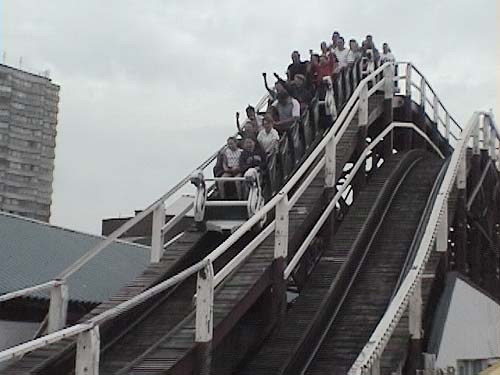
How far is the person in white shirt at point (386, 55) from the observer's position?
1861 centimetres

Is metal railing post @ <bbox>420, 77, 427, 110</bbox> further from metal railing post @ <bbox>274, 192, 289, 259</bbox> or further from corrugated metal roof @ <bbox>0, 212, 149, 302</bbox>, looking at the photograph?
metal railing post @ <bbox>274, 192, 289, 259</bbox>

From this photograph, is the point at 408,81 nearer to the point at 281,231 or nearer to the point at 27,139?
the point at 281,231

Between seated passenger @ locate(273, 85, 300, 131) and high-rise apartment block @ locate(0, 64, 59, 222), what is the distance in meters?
32.1

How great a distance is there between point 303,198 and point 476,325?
2.83 m

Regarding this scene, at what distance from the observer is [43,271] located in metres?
12.8

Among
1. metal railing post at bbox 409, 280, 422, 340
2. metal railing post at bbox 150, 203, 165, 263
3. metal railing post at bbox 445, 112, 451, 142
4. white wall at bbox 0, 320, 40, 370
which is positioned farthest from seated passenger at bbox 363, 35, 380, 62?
metal railing post at bbox 409, 280, 422, 340

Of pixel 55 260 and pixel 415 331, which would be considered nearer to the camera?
pixel 415 331

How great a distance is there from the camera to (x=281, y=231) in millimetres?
9828

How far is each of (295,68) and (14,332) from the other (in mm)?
6879

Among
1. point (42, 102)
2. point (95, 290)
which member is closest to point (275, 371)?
point (95, 290)

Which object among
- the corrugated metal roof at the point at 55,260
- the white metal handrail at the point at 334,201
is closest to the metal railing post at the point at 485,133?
the white metal handrail at the point at 334,201

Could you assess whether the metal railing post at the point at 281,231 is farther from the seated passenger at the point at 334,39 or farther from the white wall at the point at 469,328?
the seated passenger at the point at 334,39

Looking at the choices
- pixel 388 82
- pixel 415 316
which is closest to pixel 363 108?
pixel 388 82

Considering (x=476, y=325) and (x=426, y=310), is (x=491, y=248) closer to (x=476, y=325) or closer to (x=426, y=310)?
(x=476, y=325)
